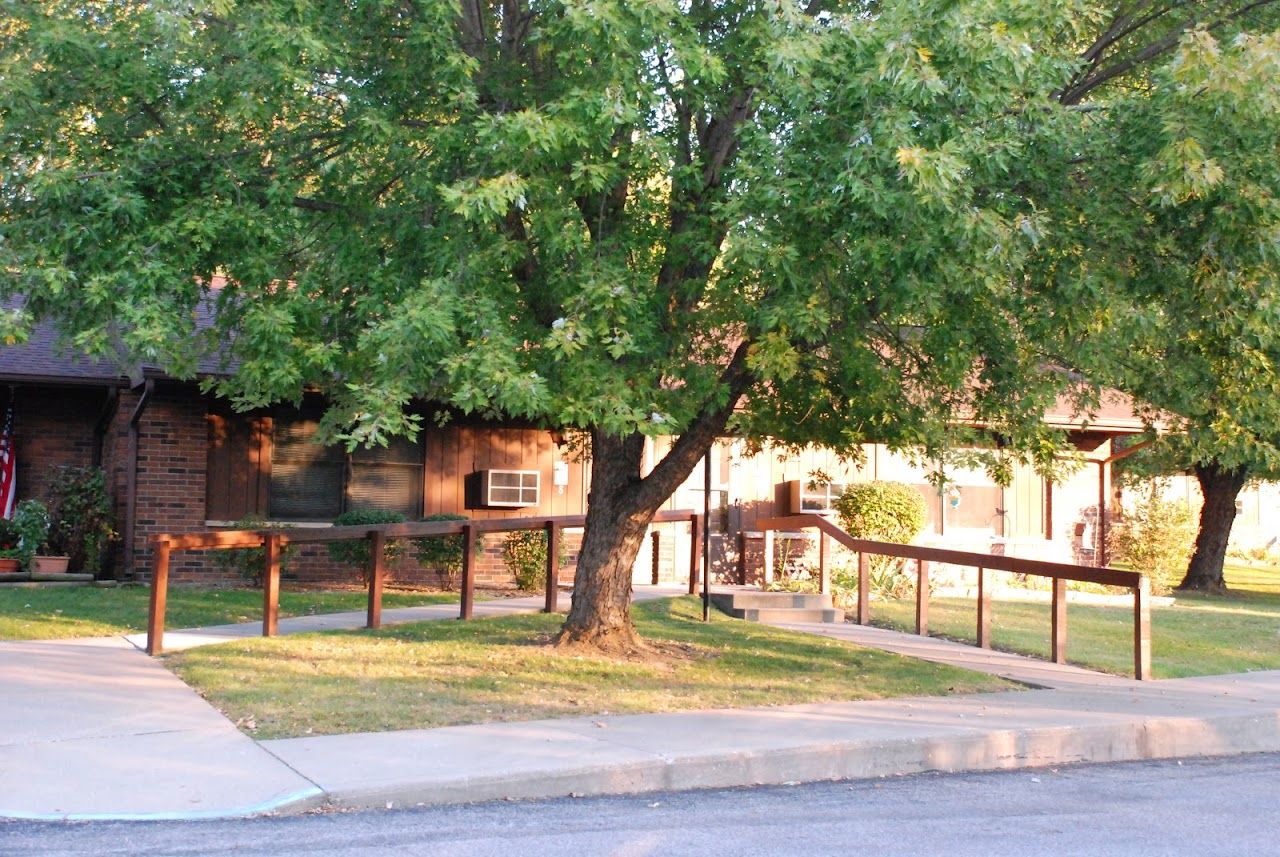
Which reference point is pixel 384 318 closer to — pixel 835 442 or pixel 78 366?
pixel 835 442

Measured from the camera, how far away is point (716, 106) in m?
10.4

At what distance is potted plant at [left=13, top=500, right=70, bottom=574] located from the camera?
15.4 meters

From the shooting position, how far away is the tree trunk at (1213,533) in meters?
22.1

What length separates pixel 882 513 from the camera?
18297mm

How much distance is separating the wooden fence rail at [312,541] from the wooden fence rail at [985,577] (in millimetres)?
3083

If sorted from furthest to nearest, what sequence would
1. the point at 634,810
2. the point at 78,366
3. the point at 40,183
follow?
the point at 78,366, the point at 40,183, the point at 634,810

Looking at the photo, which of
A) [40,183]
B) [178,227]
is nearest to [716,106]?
[178,227]

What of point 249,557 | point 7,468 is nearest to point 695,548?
point 249,557

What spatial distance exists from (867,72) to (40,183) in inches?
216

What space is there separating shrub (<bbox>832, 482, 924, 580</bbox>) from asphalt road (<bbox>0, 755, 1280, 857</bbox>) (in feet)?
32.8

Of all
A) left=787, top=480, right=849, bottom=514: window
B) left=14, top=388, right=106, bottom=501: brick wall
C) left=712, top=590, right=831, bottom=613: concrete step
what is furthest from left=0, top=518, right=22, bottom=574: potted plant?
left=787, top=480, right=849, bottom=514: window

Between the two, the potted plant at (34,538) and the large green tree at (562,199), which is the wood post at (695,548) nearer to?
the large green tree at (562,199)

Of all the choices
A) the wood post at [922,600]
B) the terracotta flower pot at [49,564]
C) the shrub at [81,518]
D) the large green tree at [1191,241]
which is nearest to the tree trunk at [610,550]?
the large green tree at [1191,241]

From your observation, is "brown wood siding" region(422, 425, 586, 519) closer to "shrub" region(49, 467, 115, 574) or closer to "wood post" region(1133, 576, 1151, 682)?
"shrub" region(49, 467, 115, 574)
